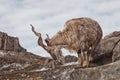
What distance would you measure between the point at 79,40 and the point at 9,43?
56640 mm

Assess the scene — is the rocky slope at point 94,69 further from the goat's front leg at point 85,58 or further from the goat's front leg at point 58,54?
the goat's front leg at point 58,54

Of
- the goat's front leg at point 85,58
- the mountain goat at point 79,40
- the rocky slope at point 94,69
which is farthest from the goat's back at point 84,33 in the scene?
the rocky slope at point 94,69

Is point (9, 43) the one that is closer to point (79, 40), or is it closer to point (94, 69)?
point (79, 40)

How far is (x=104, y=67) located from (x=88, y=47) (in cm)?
1008

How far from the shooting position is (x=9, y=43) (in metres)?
83.4

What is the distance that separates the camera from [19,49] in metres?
86.8

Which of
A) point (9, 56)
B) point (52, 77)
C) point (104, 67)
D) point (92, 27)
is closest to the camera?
point (104, 67)

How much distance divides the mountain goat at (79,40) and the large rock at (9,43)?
→ 1965 inches

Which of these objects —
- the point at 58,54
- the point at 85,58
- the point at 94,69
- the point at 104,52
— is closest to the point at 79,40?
the point at 85,58

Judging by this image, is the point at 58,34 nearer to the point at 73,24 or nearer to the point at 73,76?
the point at 73,24

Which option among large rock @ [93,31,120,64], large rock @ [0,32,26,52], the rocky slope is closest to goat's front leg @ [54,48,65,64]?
the rocky slope

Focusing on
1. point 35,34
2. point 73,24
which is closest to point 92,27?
point 73,24

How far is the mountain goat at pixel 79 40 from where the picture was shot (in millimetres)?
28281

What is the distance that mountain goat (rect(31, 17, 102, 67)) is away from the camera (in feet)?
92.8
